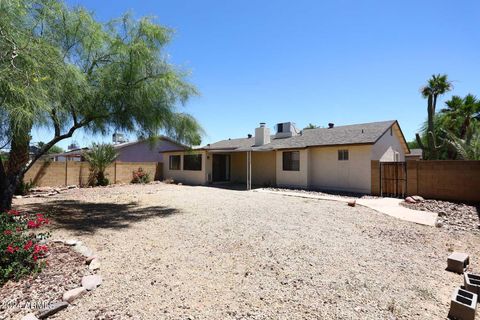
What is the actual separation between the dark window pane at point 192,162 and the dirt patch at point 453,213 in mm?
13475

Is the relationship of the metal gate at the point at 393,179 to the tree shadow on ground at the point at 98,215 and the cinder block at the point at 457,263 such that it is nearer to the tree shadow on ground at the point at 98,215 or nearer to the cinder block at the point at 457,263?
the cinder block at the point at 457,263

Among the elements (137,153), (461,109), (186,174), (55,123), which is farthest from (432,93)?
(137,153)

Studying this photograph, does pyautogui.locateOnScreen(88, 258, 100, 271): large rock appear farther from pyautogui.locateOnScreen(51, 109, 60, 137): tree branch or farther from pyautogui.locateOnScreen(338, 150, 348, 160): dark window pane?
pyautogui.locateOnScreen(338, 150, 348, 160): dark window pane

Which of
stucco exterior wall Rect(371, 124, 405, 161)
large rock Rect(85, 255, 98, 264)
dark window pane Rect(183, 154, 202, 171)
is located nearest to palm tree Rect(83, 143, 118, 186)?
dark window pane Rect(183, 154, 202, 171)

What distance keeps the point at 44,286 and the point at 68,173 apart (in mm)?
14925

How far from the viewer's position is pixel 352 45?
11.4 m

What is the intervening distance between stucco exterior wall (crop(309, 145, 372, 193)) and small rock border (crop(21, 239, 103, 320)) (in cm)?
1288

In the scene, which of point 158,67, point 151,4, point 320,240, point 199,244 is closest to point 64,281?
point 199,244

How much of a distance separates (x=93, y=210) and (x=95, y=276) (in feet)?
20.0

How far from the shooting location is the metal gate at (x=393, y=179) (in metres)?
12.5

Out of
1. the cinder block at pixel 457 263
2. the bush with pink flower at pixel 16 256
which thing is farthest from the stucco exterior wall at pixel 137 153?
the cinder block at pixel 457 263

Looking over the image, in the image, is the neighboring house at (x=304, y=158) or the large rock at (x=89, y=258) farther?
the neighboring house at (x=304, y=158)

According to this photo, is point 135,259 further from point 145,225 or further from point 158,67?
point 158,67

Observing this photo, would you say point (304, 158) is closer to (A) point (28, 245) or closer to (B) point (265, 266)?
(B) point (265, 266)
